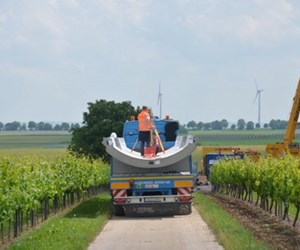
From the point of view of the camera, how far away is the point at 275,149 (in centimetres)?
4438

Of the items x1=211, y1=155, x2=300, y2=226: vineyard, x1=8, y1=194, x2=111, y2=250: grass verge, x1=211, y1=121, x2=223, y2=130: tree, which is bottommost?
x1=8, y1=194, x2=111, y2=250: grass verge

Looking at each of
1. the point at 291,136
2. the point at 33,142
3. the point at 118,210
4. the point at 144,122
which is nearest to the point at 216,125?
the point at 33,142

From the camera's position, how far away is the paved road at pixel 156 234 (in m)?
19.0

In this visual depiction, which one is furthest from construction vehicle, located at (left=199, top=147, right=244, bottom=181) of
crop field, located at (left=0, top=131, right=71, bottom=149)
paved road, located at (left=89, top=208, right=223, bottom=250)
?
crop field, located at (left=0, top=131, right=71, bottom=149)

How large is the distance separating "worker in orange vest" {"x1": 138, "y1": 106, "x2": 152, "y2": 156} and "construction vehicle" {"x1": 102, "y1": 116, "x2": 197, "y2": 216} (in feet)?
1.41

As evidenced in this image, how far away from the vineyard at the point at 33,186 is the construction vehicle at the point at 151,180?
2276 mm

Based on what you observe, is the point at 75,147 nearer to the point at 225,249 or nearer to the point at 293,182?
the point at 293,182

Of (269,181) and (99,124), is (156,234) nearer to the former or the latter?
(269,181)

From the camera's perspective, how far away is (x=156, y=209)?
27078 mm

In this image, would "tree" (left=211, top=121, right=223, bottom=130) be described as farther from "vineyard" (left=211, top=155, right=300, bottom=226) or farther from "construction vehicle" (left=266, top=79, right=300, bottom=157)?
"construction vehicle" (left=266, top=79, right=300, bottom=157)

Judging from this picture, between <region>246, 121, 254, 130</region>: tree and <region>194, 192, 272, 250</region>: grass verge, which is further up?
<region>246, 121, 254, 130</region>: tree

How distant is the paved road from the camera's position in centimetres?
1895

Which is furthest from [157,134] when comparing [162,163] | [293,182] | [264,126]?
[264,126]

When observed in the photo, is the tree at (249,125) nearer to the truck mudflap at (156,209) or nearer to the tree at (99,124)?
the tree at (99,124)
